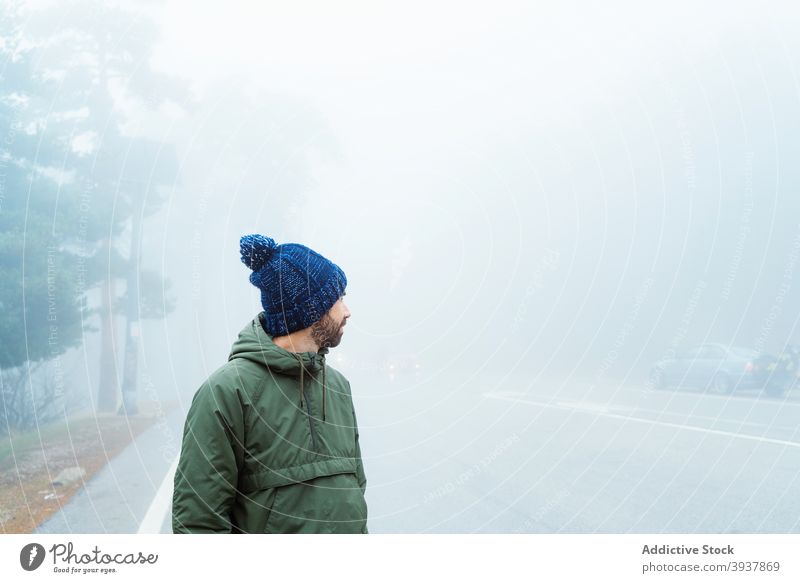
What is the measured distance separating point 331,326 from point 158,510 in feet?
10.7

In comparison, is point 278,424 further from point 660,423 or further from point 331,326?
point 660,423

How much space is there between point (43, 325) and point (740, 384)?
29.9 feet

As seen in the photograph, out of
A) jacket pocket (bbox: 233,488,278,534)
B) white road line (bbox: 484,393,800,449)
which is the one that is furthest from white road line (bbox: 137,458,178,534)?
white road line (bbox: 484,393,800,449)

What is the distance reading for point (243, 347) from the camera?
1695 mm

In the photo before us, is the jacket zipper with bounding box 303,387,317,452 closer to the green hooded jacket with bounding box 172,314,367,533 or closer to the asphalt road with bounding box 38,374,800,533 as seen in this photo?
the green hooded jacket with bounding box 172,314,367,533

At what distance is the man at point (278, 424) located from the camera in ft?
5.28

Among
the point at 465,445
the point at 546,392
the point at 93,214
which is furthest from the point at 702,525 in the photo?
the point at 546,392

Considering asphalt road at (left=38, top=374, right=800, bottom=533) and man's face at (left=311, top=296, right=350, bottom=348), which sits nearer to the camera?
man's face at (left=311, top=296, right=350, bottom=348)

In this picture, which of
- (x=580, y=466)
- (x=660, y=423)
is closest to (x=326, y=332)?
(x=580, y=466)

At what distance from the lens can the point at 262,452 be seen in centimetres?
164

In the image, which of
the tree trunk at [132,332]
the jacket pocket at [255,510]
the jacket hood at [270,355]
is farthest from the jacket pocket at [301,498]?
the tree trunk at [132,332]

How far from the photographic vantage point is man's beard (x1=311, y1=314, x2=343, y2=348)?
1.81m

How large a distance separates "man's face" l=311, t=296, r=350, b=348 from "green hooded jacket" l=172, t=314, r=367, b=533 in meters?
0.07

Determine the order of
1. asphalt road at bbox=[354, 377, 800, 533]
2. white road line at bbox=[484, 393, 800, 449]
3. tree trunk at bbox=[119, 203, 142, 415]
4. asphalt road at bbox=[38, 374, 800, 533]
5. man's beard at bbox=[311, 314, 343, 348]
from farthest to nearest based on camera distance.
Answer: white road line at bbox=[484, 393, 800, 449], tree trunk at bbox=[119, 203, 142, 415], asphalt road at bbox=[354, 377, 800, 533], asphalt road at bbox=[38, 374, 800, 533], man's beard at bbox=[311, 314, 343, 348]
